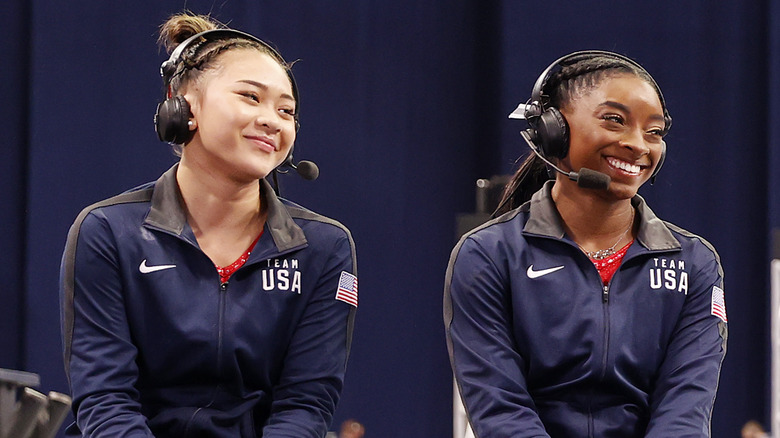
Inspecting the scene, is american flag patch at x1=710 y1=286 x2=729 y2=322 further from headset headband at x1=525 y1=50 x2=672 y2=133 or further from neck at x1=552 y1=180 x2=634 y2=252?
headset headband at x1=525 y1=50 x2=672 y2=133

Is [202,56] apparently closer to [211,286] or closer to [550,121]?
[211,286]

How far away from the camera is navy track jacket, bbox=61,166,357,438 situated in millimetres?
2152

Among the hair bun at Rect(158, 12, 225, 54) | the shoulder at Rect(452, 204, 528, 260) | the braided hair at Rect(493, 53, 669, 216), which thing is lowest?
the shoulder at Rect(452, 204, 528, 260)

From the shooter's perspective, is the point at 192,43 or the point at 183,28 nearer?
the point at 192,43

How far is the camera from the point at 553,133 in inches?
88.2

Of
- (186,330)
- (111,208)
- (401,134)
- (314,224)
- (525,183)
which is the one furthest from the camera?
(401,134)

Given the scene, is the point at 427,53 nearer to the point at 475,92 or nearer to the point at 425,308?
the point at 475,92

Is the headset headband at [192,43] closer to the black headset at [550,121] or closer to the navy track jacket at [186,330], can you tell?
the navy track jacket at [186,330]

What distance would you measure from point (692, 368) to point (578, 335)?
252mm

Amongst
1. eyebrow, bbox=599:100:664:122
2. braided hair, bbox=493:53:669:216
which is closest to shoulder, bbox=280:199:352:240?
braided hair, bbox=493:53:669:216

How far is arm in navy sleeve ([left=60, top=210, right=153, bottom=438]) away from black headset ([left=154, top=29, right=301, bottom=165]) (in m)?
0.24

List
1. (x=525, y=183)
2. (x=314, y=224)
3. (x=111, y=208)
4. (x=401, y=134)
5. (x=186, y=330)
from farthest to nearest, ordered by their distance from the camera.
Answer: (x=401, y=134) → (x=525, y=183) → (x=314, y=224) → (x=111, y=208) → (x=186, y=330)

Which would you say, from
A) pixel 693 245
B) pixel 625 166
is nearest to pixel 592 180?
pixel 625 166

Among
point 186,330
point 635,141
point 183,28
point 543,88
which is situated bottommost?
point 186,330
